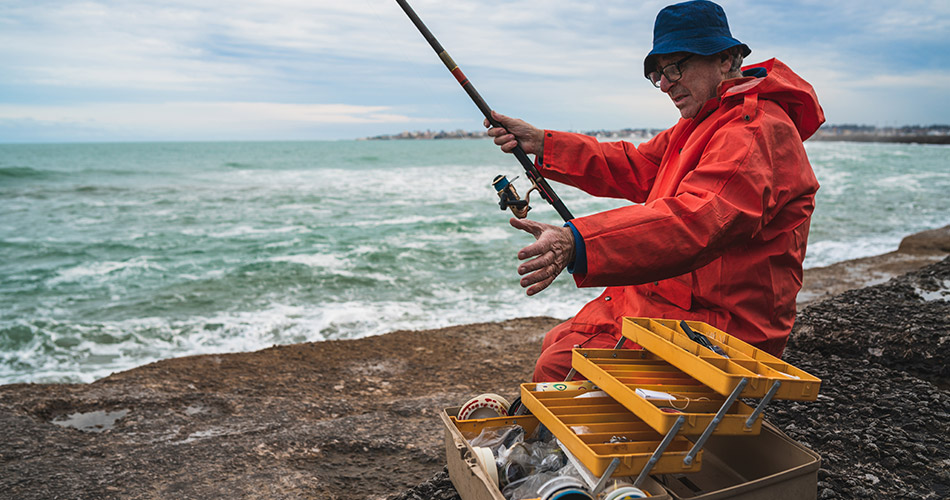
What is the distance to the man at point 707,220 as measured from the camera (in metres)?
2.01

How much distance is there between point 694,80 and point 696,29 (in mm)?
214

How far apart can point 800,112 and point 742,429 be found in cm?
129

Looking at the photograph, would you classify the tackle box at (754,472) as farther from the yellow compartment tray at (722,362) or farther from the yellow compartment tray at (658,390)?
the yellow compartment tray at (722,362)

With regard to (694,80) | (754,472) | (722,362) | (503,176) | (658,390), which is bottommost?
(754,472)

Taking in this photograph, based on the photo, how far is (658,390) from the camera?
215 cm

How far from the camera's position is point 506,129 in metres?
3.63

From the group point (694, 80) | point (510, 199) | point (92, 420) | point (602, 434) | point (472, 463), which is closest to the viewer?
point (602, 434)

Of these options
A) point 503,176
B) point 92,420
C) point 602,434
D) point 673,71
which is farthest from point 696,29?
point 92,420

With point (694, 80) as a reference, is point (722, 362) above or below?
below

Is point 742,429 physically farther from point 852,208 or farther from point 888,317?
point 852,208

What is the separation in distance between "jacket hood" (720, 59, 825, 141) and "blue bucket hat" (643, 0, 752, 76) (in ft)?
0.57

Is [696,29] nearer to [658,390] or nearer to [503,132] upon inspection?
[503,132]

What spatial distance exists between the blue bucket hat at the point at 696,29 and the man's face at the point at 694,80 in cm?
7

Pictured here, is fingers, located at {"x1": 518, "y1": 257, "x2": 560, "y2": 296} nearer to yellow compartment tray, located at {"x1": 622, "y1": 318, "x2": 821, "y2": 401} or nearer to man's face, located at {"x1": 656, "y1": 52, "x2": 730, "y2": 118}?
yellow compartment tray, located at {"x1": 622, "y1": 318, "x2": 821, "y2": 401}
